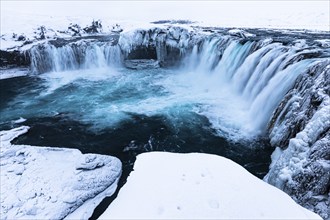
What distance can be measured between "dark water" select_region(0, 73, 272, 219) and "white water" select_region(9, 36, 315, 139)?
51cm

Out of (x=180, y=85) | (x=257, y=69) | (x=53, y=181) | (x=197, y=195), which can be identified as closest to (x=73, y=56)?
(x=180, y=85)

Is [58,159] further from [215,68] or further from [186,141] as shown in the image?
[215,68]

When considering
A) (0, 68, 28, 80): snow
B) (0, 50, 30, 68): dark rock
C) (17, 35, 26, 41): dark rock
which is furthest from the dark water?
(17, 35, 26, 41): dark rock

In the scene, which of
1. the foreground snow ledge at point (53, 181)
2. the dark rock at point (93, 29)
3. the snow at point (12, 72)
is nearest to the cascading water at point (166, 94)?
the foreground snow ledge at point (53, 181)

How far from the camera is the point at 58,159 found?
344 inches

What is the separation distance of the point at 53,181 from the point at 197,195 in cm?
571

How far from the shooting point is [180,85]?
57.5 feet

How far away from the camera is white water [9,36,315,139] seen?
1062 centimetres

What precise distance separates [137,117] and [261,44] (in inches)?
331

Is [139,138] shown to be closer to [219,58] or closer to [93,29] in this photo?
A: [219,58]

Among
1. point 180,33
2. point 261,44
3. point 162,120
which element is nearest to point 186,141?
point 162,120

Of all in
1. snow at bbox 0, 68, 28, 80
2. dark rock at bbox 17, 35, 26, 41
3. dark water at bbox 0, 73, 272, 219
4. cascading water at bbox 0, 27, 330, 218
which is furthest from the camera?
dark rock at bbox 17, 35, 26, 41

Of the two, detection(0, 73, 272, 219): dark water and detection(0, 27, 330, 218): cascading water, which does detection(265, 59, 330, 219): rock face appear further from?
detection(0, 73, 272, 219): dark water

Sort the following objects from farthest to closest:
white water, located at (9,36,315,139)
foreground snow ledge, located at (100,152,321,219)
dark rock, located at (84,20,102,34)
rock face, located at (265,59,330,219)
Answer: dark rock, located at (84,20,102,34) → white water, located at (9,36,315,139) → rock face, located at (265,59,330,219) → foreground snow ledge, located at (100,152,321,219)
